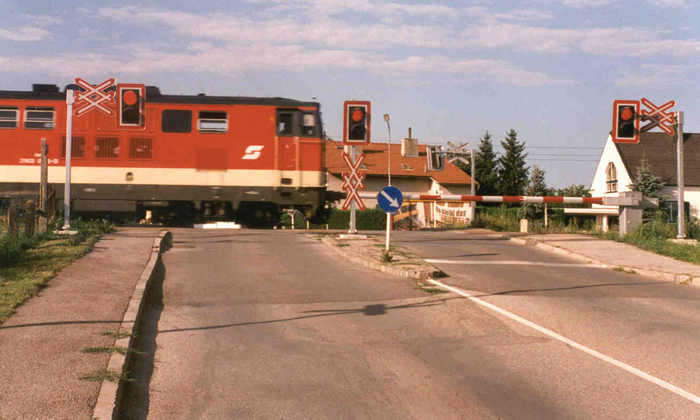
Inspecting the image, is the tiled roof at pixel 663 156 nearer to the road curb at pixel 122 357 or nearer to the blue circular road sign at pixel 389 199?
the blue circular road sign at pixel 389 199

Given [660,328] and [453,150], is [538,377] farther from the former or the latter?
[453,150]

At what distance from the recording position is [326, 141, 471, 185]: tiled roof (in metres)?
62.6

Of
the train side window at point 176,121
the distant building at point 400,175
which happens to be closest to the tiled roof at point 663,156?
the distant building at point 400,175

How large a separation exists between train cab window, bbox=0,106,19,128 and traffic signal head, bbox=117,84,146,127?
6.36 m

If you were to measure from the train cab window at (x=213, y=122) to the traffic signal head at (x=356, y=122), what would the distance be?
20.0 feet

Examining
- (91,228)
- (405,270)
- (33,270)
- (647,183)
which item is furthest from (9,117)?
(647,183)

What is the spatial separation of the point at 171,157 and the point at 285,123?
12.4 ft

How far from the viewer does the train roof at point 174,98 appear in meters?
22.1

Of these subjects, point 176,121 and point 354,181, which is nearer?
point 354,181

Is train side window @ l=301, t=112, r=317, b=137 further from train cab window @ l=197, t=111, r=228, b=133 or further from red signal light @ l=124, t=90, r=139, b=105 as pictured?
red signal light @ l=124, t=90, r=139, b=105

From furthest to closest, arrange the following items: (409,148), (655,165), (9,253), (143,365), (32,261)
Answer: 1. (655,165)
2. (409,148)
3. (32,261)
4. (9,253)
5. (143,365)

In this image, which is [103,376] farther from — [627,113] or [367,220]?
[367,220]

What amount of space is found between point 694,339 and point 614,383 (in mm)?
2577

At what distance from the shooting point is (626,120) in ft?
65.1
